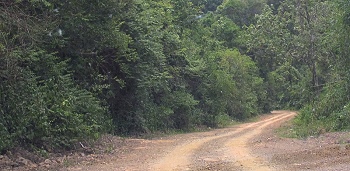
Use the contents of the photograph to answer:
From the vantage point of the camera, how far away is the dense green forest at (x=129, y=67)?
13.4m

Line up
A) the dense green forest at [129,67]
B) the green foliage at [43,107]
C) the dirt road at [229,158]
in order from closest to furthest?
the dirt road at [229,158] < the green foliage at [43,107] < the dense green forest at [129,67]

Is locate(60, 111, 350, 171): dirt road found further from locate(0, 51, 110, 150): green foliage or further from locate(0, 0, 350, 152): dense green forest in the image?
locate(0, 0, 350, 152): dense green forest

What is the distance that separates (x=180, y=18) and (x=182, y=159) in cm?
2472

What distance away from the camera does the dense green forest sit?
13.4 m

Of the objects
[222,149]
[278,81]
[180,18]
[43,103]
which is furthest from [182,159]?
[278,81]

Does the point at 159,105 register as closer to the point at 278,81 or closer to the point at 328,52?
the point at 328,52

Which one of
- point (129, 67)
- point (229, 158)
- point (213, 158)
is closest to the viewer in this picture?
point (229, 158)

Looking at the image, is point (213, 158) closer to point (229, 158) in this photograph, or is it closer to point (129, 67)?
point (229, 158)

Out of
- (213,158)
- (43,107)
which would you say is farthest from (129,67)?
(213,158)

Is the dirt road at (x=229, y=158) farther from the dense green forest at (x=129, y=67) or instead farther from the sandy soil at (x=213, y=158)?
the dense green forest at (x=129, y=67)

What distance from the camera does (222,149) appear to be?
16.3 meters

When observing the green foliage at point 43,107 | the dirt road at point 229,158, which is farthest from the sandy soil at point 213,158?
the green foliage at point 43,107

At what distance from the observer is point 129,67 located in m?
Answer: 22.0

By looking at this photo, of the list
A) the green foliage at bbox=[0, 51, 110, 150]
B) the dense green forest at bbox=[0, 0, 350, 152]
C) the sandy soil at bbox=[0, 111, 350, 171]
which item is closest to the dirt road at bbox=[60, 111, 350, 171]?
the sandy soil at bbox=[0, 111, 350, 171]
